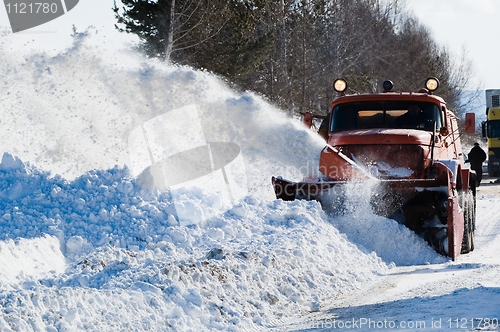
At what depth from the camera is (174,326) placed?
5.65 meters

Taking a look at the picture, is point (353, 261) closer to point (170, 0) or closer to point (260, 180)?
point (260, 180)

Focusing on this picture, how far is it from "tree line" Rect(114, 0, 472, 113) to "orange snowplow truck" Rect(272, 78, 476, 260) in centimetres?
1000

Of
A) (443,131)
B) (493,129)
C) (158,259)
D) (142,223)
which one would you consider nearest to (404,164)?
(443,131)

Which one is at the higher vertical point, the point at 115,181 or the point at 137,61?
the point at 137,61

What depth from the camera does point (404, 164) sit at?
9.85 metres

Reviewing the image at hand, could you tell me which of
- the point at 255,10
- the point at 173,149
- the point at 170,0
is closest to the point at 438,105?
the point at 173,149

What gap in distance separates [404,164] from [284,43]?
52.8ft

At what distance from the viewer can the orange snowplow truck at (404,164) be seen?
9.24m

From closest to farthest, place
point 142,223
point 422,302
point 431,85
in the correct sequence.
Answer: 1. point 422,302
2. point 142,223
3. point 431,85

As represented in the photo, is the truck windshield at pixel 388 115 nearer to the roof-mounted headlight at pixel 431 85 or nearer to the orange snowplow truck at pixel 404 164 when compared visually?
the orange snowplow truck at pixel 404 164

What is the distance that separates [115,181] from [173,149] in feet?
11.8

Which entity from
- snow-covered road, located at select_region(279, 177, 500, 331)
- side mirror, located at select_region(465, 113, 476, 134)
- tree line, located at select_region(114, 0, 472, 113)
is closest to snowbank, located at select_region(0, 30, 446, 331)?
snow-covered road, located at select_region(279, 177, 500, 331)

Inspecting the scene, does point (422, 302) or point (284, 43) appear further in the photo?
point (284, 43)

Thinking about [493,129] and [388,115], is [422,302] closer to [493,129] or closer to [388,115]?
[388,115]
